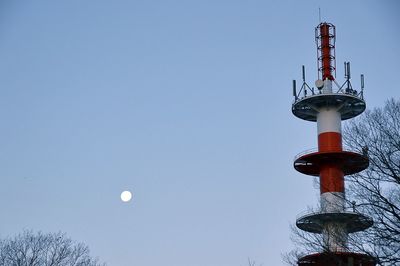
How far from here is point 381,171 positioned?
2891cm

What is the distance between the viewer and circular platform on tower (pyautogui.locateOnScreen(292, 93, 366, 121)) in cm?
5244

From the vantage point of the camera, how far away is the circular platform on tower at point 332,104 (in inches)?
2064

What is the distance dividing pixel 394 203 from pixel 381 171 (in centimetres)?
134

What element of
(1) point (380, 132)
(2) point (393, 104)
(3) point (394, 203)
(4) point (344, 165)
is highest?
(4) point (344, 165)

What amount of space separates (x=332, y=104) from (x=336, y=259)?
71.8 feet

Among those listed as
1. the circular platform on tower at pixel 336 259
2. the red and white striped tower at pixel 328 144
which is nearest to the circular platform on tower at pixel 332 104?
the red and white striped tower at pixel 328 144

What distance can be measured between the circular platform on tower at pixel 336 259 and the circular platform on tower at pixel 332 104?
41.8 feet

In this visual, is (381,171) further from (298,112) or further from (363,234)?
(298,112)

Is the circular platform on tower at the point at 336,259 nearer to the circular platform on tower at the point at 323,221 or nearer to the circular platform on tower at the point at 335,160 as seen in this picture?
the circular platform on tower at the point at 323,221

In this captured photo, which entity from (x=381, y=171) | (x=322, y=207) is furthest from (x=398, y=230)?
(x=322, y=207)

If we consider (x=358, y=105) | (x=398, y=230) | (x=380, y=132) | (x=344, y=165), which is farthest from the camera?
(x=358, y=105)

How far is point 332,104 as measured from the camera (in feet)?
174

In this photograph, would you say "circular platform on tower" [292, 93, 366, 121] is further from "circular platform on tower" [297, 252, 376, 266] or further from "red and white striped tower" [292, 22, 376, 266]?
"circular platform on tower" [297, 252, 376, 266]

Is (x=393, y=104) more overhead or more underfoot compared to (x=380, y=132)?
more overhead
